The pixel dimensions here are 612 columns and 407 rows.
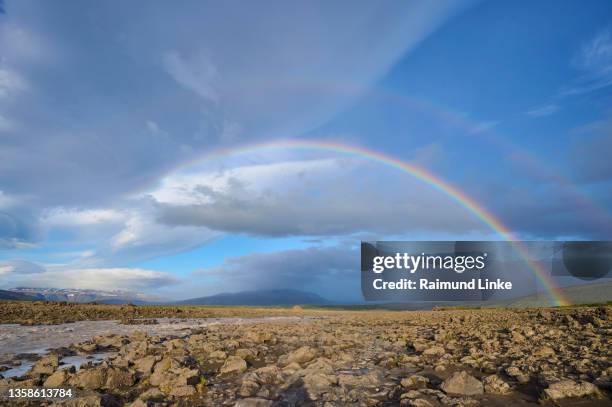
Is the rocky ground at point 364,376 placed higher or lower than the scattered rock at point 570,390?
lower

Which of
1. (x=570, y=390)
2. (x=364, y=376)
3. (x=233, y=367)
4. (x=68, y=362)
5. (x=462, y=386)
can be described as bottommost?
(x=68, y=362)

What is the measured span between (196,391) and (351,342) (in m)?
9.44

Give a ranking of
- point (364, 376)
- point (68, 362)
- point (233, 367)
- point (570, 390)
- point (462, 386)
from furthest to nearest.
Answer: point (68, 362) → point (233, 367) → point (364, 376) → point (462, 386) → point (570, 390)

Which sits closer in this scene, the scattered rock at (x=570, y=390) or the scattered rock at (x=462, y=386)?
the scattered rock at (x=570, y=390)


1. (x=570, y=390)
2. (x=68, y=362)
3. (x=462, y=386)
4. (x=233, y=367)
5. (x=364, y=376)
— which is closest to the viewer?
(x=570, y=390)

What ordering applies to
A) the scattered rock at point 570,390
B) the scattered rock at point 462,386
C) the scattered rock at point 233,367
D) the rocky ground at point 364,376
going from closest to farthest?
the scattered rock at point 570,390, the rocky ground at point 364,376, the scattered rock at point 462,386, the scattered rock at point 233,367

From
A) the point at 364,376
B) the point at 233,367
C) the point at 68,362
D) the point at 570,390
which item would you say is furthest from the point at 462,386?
the point at 68,362

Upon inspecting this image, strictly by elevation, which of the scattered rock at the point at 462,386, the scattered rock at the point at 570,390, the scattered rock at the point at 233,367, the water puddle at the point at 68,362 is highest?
the scattered rock at the point at 570,390

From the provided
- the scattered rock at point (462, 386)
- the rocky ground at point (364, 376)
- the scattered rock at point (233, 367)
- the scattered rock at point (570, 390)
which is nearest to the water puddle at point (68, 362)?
the rocky ground at point (364, 376)

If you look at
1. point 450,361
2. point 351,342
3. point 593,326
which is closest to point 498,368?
point 450,361

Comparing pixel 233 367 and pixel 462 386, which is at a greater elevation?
pixel 462 386

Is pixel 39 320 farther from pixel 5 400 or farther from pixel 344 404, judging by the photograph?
pixel 344 404

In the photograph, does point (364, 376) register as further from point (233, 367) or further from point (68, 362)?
point (68, 362)

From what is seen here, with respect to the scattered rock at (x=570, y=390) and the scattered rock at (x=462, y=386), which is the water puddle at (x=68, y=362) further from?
the scattered rock at (x=570, y=390)
